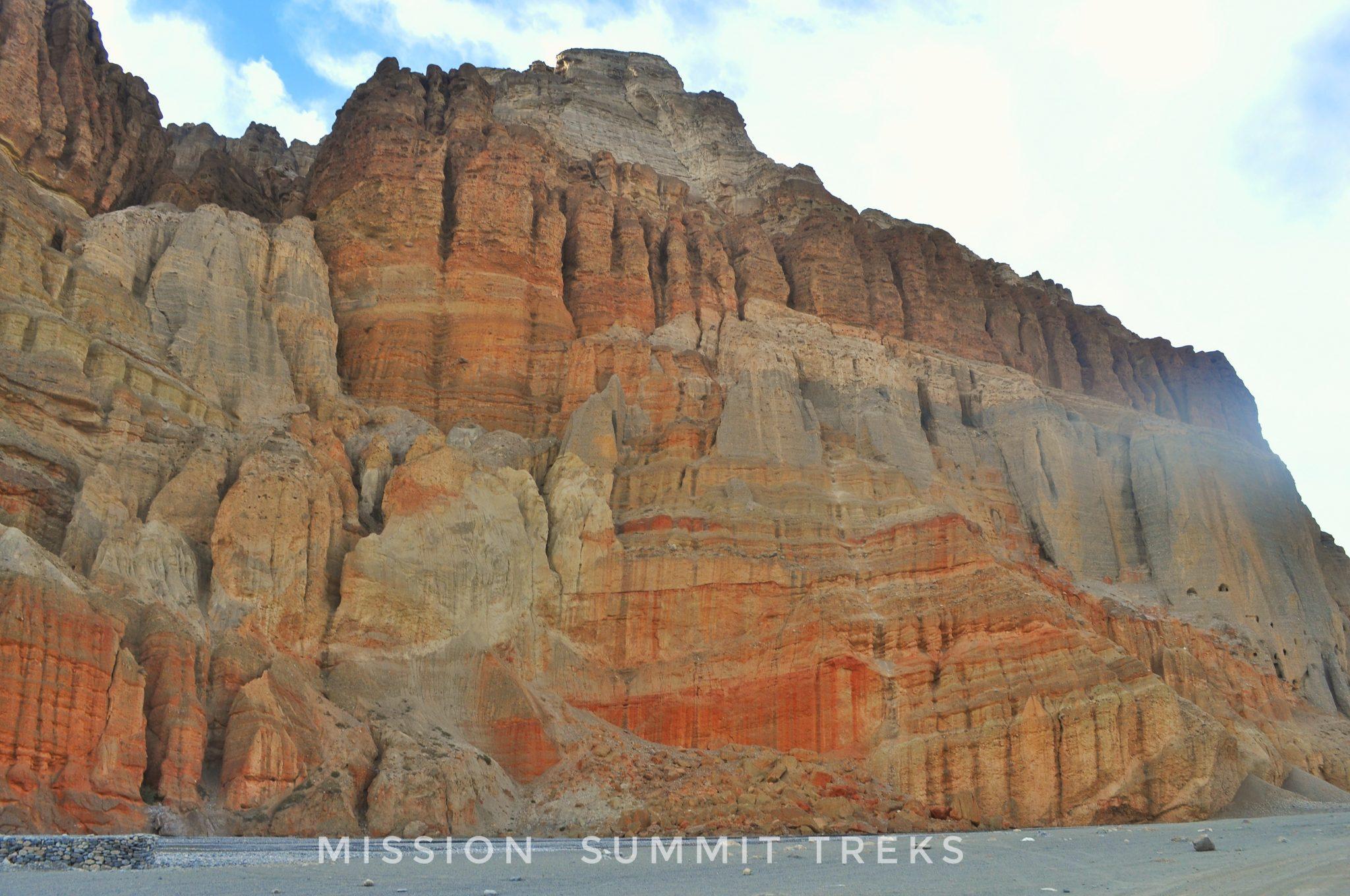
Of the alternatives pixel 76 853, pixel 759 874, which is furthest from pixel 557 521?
pixel 76 853

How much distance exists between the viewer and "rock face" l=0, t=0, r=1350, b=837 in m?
40.1

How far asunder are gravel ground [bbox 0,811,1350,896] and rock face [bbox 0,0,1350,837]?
708cm

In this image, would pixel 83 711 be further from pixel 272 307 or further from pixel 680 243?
pixel 680 243

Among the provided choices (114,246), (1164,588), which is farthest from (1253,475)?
(114,246)

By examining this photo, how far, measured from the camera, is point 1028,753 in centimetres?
4812

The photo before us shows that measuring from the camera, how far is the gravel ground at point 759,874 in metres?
22.2

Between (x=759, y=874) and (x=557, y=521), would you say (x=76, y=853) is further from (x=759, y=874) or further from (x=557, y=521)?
(x=557, y=521)

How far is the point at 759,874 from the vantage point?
85.5 feet

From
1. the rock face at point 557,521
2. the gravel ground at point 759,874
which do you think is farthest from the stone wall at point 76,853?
the rock face at point 557,521

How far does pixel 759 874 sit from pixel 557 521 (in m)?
30.3

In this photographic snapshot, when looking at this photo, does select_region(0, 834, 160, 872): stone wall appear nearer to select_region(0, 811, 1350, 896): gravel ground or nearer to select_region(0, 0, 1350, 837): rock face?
select_region(0, 811, 1350, 896): gravel ground

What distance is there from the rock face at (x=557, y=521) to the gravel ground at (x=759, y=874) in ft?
23.2

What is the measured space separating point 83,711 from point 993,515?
49949 mm

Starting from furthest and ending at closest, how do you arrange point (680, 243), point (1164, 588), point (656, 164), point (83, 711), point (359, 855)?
point (656, 164)
point (680, 243)
point (1164, 588)
point (83, 711)
point (359, 855)
